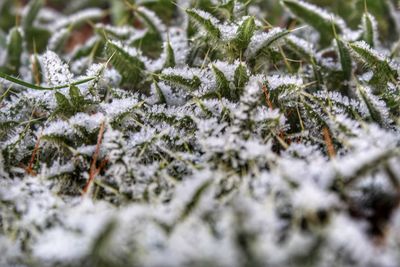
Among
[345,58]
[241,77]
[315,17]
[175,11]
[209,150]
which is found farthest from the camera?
[175,11]

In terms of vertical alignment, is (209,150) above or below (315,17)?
below

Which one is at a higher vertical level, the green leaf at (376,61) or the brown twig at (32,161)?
the green leaf at (376,61)

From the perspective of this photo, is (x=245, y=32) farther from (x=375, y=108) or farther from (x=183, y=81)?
(x=375, y=108)

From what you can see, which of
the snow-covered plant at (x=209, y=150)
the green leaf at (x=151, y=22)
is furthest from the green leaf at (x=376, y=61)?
the green leaf at (x=151, y=22)

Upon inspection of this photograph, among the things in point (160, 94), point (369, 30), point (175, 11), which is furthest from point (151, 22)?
point (369, 30)

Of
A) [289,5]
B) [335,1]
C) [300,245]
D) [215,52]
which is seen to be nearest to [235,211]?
[300,245]

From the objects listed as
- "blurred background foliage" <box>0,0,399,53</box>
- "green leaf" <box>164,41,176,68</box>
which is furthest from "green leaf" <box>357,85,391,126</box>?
"green leaf" <box>164,41,176,68</box>

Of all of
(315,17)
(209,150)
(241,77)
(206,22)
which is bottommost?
(209,150)

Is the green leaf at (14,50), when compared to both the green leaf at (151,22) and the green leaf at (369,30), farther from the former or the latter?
the green leaf at (369,30)

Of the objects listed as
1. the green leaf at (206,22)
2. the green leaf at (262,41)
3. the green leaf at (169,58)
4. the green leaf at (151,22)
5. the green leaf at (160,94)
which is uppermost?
the green leaf at (151,22)

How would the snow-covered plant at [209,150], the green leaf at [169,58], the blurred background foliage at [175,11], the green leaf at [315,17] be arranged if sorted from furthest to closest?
the blurred background foliage at [175,11], the green leaf at [315,17], the green leaf at [169,58], the snow-covered plant at [209,150]
